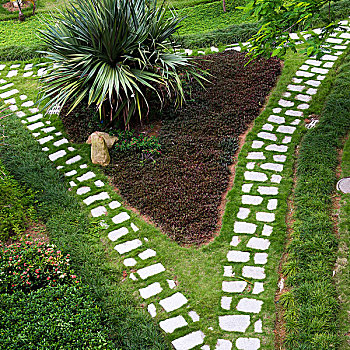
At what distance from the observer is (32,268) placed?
3871mm

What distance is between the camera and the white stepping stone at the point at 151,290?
12.7 feet

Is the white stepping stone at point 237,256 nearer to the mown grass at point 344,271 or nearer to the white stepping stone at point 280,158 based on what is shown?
the mown grass at point 344,271

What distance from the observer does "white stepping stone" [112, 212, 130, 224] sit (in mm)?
4719

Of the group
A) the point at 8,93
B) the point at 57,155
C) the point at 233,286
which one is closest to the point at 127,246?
the point at 233,286

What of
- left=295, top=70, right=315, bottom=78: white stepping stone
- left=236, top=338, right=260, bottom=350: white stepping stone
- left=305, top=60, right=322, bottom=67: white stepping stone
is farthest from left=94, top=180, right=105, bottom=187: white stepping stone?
left=305, top=60, right=322, bottom=67: white stepping stone

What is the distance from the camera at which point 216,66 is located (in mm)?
7207

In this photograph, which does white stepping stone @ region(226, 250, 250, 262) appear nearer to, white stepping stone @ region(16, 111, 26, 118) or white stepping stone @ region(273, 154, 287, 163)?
white stepping stone @ region(273, 154, 287, 163)

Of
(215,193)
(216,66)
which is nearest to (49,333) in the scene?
(215,193)

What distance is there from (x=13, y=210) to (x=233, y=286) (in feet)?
8.76

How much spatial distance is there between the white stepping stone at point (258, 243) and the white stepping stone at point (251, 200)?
0.57 metres

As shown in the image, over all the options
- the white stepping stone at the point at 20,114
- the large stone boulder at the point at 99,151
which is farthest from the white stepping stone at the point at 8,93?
the large stone boulder at the point at 99,151

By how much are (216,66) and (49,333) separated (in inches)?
212

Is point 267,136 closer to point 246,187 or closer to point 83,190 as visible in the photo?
point 246,187

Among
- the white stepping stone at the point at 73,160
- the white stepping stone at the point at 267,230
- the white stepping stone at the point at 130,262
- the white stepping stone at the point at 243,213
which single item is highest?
the white stepping stone at the point at 73,160
